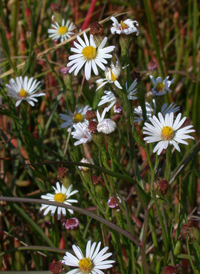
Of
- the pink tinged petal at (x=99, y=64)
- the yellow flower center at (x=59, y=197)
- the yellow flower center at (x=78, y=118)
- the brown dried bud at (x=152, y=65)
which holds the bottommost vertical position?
the yellow flower center at (x=59, y=197)

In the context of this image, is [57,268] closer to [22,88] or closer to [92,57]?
[92,57]

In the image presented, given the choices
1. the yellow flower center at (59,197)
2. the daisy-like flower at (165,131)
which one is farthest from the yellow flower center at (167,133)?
the yellow flower center at (59,197)

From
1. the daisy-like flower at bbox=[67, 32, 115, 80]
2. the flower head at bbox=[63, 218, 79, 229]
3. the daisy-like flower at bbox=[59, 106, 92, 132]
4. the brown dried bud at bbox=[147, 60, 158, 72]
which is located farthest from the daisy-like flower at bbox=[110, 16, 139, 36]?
the flower head at bbox=[63, 218, 79, 229]

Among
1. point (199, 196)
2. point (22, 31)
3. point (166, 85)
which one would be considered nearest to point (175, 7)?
point (22, 31)

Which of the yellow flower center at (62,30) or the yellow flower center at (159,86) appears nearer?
the yellow flower center at (159,86)

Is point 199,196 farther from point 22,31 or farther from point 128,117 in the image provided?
point 22,31

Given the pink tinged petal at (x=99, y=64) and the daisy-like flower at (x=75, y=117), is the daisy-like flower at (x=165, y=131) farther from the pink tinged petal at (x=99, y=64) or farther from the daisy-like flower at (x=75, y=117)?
the daisy-like flower at (x=75, y=117)

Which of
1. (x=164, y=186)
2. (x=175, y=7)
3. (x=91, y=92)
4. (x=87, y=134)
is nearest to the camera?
(x=164, y=186)
